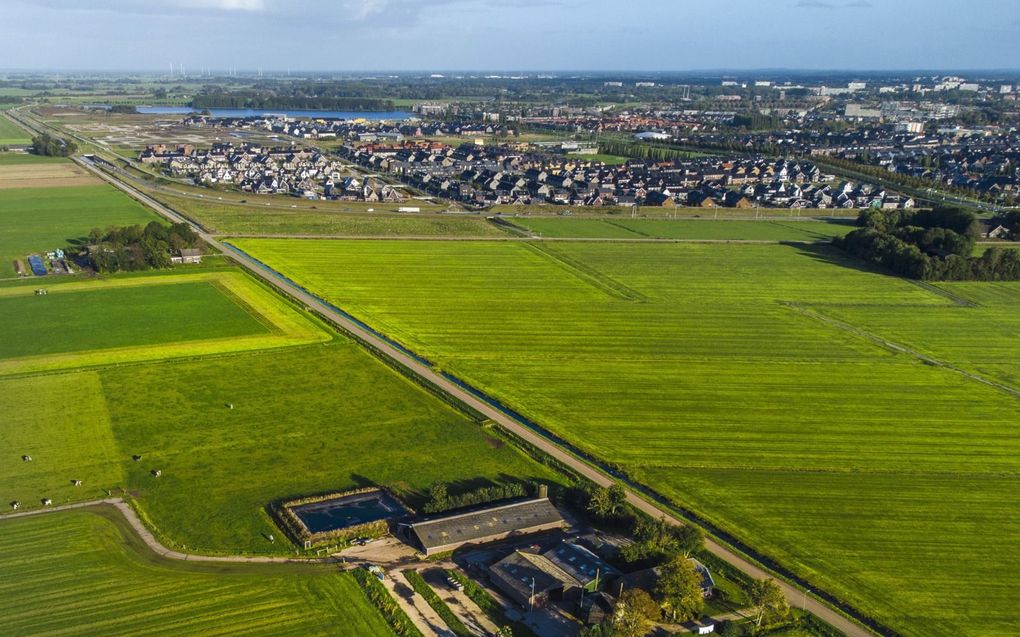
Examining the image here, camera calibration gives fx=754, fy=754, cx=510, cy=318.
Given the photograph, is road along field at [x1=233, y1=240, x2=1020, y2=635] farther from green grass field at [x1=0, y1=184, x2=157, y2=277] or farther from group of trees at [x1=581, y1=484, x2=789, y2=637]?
green grass field at [x1=0, y1=184, x2=157, y2=277]

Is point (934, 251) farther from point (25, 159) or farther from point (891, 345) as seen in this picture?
point (25, 159)

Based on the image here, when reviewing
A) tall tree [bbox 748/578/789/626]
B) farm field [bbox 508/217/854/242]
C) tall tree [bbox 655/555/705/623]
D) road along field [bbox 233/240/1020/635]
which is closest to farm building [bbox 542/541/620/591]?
tall tree [bbox 655/555/705/623]

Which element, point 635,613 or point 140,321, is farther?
point 140,321

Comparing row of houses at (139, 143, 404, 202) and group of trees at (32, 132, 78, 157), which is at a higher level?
group of trees at (32, 132, 78, 157)

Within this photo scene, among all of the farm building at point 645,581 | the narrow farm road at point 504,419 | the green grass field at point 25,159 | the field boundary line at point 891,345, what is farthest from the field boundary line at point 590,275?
the green grass field at point 25,159

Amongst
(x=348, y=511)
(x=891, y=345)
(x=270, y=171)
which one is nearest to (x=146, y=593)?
(x=348, y=511)
